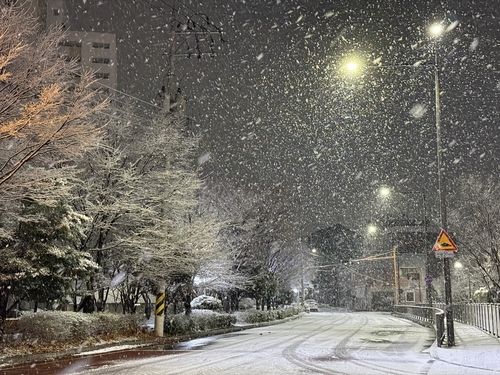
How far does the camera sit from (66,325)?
1644cm

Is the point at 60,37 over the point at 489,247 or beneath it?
over

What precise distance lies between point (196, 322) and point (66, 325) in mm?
9956

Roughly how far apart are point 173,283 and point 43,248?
1017 centimetres

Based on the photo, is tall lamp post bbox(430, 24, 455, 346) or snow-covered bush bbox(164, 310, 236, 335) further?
snow-covered bush bbox(164, 310, 236, 335)

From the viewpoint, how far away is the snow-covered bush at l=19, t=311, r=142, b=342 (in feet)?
51.4

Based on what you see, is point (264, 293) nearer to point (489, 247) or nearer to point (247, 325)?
point (247, 325)

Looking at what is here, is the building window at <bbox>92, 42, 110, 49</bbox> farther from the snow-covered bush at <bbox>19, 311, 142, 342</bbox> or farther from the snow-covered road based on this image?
the snow-covered road

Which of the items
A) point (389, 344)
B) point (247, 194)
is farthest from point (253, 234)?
point (389, 344)

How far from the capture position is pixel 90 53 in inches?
2896

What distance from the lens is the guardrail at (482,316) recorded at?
17578 mm

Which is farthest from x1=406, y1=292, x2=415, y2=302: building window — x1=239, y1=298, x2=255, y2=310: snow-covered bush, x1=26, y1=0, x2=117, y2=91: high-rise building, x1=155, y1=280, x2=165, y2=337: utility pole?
x1=155, y1=280, x2=165, y2=337: utility pole

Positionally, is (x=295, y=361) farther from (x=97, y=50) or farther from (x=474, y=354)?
(x=97, y=50)

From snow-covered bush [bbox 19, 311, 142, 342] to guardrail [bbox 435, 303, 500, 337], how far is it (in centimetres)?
1348

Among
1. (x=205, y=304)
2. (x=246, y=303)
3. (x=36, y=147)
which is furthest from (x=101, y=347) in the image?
(x=246, y=303)
